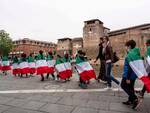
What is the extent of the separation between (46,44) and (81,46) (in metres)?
44.4

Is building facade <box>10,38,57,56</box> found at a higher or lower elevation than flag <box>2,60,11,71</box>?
higher

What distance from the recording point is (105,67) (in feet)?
29.0

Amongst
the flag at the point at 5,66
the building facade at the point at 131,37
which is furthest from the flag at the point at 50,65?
the building facade at the point at 131,37

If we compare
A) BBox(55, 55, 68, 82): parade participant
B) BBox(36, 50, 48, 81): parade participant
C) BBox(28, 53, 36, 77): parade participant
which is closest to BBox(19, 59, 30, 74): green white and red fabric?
BBox(28, 53, 36, 77): parade participant

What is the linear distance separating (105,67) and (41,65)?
13.8 ft

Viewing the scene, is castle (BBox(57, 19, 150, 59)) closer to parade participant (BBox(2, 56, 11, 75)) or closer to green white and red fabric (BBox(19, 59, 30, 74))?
parade participant (BBox(2, 56, 11, 75))

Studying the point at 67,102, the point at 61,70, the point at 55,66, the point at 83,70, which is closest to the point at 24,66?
the point at 55,66

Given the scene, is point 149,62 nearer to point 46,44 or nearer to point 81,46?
point 81,46

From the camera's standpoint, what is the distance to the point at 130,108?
223 inches

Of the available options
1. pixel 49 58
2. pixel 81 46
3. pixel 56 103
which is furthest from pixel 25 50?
pixel 56 103

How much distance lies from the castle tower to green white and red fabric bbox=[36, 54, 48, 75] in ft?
178

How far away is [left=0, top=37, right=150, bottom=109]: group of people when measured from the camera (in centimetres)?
566

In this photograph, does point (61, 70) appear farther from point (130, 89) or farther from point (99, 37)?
point (99, 37)

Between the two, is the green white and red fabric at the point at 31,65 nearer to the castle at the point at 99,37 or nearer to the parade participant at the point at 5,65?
the parade participant at the point at 5,65
